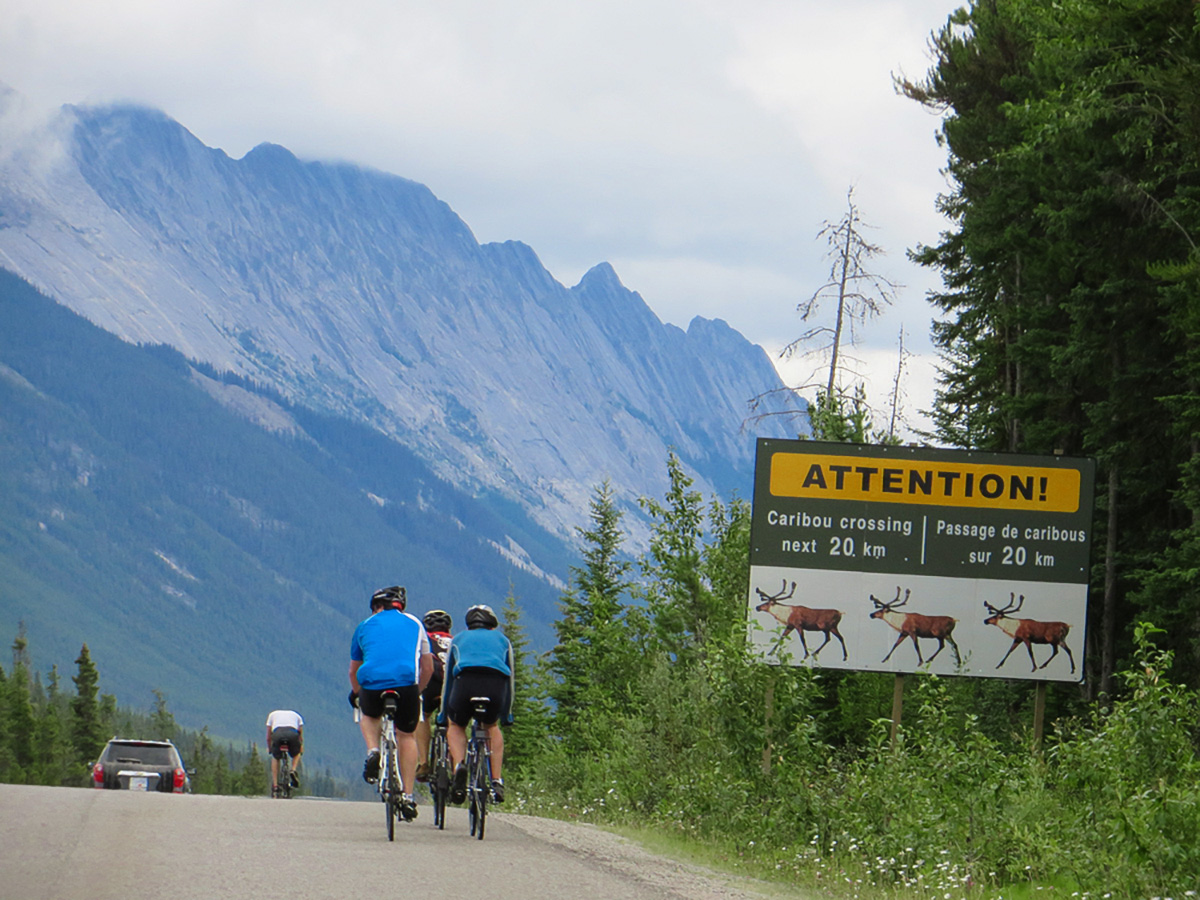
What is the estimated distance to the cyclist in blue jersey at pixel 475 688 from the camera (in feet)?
44.3

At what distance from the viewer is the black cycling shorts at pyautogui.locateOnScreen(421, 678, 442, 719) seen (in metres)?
15.9

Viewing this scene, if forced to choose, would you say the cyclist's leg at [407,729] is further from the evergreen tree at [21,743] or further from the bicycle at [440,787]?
the evergreen tree at [21,743]

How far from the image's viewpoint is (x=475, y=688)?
1351 cm

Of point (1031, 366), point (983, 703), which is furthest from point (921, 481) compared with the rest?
point (983, 703)

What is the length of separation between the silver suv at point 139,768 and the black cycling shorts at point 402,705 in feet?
49.4

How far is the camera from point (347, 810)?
55.9 feet

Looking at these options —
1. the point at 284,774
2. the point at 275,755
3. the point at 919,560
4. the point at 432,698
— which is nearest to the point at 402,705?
the point at 432,698

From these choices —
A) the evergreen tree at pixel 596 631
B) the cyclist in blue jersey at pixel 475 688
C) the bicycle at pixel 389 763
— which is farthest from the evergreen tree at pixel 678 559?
the bicycle at pixel 389 763

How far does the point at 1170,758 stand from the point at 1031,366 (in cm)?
2145

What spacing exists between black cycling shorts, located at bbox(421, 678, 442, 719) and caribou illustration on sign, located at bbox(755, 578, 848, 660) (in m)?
4.97

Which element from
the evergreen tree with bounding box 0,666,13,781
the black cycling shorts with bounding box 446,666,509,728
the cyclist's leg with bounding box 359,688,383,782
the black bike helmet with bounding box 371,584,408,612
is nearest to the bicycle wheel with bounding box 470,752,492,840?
the black cycling shorts with bounding box 446,666,509,728

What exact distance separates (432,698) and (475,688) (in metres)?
2.55

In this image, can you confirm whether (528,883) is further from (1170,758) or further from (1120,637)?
(1120,637)

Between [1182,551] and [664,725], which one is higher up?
[1182,551]
